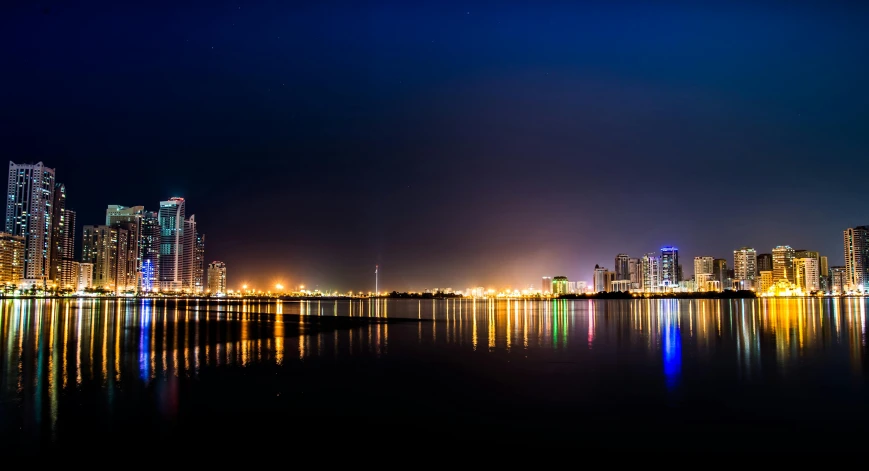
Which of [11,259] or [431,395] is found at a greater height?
[11,259]

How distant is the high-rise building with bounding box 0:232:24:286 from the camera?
182m

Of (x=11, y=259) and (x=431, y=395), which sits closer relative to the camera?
(x=431, y=395)

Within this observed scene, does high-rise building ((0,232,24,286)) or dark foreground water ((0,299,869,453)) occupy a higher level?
high-rise building ((0,232,24,286))

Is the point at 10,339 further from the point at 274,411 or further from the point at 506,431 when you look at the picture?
the point at 506,431

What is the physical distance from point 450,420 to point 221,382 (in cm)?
862

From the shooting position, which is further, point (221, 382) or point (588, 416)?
point (221, 382)

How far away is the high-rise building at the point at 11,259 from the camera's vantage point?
182 m

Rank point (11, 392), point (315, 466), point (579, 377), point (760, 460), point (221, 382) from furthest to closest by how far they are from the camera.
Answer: point (579, 377) < point (221, 382) < point (11, 392) < point (760, 460) < point (315, 466)

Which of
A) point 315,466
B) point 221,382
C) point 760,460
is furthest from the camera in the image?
point 221,382

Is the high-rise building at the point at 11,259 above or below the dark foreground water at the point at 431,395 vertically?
above

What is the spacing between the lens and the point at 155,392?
55.1 ft

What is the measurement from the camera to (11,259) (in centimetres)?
18625

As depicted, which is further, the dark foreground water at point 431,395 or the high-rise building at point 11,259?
the high-rise building at point 11,259

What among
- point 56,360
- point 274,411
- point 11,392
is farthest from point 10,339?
point 274,411
